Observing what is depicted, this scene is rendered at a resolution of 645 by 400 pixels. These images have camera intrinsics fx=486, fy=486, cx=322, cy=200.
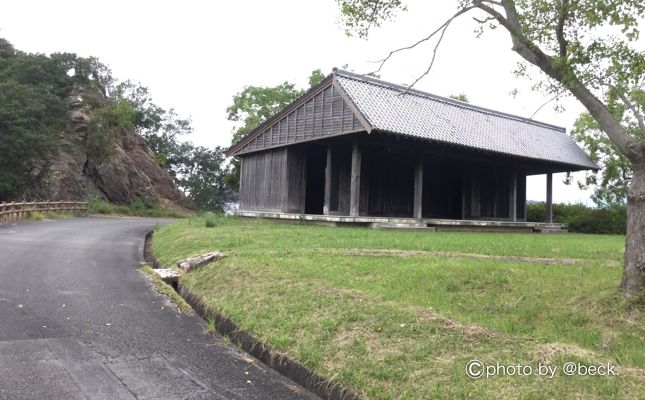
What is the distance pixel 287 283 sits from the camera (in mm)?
6578

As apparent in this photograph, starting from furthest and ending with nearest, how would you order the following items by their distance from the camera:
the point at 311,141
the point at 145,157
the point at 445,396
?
the point at 145,157 → the point at 311,141 → the point at 445,396

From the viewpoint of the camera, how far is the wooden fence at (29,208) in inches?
835

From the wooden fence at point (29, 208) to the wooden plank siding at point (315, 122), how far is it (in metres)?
11.5

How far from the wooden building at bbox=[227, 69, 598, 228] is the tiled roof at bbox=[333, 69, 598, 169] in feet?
0.22

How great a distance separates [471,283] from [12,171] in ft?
89.6

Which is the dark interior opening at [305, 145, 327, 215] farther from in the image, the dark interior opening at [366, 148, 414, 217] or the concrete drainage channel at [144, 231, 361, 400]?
the concrete drainage channel at [144, 231, 361, 400]

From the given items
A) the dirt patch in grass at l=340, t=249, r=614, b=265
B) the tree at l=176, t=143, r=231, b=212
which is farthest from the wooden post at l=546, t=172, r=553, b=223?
the tree at l=176, t=143, r=231, b=212

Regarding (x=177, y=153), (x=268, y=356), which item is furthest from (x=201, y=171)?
(x=268, y=356)

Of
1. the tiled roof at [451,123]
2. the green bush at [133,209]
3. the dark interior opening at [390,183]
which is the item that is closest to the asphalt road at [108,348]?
the tiled roof at [451,123]

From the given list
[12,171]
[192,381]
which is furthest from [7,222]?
[192,381]

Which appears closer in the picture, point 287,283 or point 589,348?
point 589,348

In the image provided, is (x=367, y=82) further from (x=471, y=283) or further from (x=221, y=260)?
(x=471, y=283)

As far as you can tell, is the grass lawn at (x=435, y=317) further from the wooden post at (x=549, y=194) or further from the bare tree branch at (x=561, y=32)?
the wooden post at (x=549, y=194)

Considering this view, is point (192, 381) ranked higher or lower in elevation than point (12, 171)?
lower
